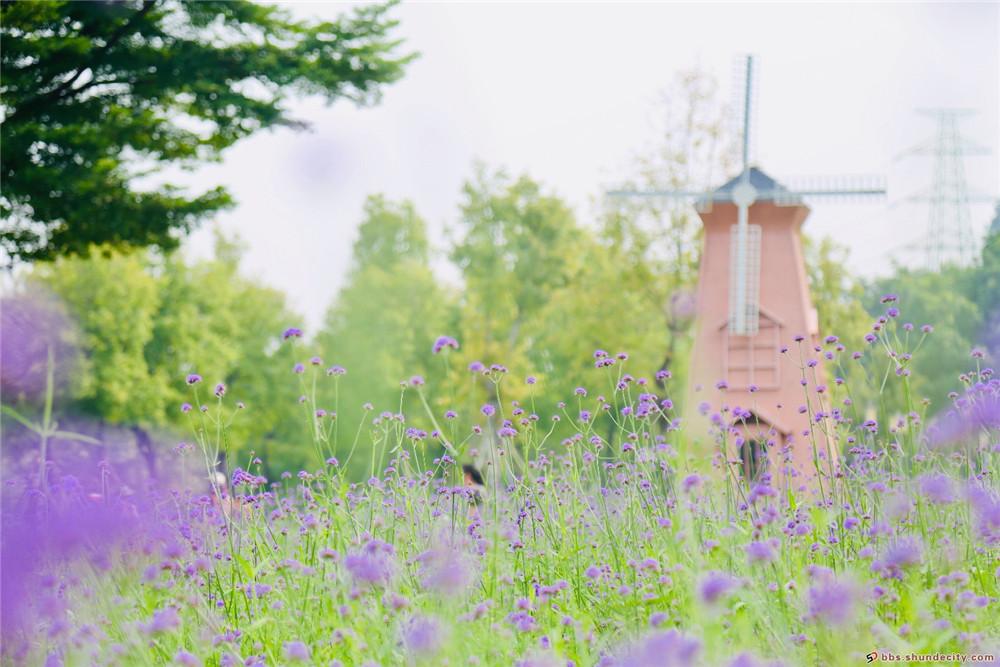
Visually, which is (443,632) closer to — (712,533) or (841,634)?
(841,634)

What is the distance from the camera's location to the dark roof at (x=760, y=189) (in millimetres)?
18250

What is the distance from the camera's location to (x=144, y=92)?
504 inches

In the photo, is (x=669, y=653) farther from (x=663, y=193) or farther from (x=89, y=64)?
(x=663, y=193)

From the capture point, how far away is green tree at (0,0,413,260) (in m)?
12.2

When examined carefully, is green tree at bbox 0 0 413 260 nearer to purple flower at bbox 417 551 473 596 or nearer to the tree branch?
the tree branch

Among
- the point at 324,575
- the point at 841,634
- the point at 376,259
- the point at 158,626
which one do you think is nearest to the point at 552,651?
the point at 841,634

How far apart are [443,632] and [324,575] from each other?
147 centimetres

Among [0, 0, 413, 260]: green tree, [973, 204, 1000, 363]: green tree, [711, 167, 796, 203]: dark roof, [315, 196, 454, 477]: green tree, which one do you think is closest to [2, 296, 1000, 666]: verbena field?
[0, 0, 413, 260]: green tree

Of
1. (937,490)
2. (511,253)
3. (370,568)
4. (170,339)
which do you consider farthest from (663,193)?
(370,568)

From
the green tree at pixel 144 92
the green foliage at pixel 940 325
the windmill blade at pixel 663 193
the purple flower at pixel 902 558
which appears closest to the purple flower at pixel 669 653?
the purple flower at pixel 902 558

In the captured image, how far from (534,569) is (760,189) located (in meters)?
16.2

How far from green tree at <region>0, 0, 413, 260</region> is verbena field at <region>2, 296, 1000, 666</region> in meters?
9.09

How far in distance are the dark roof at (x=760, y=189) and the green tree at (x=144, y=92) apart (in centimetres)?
827

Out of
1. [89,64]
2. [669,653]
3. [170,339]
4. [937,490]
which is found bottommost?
[669,653]
